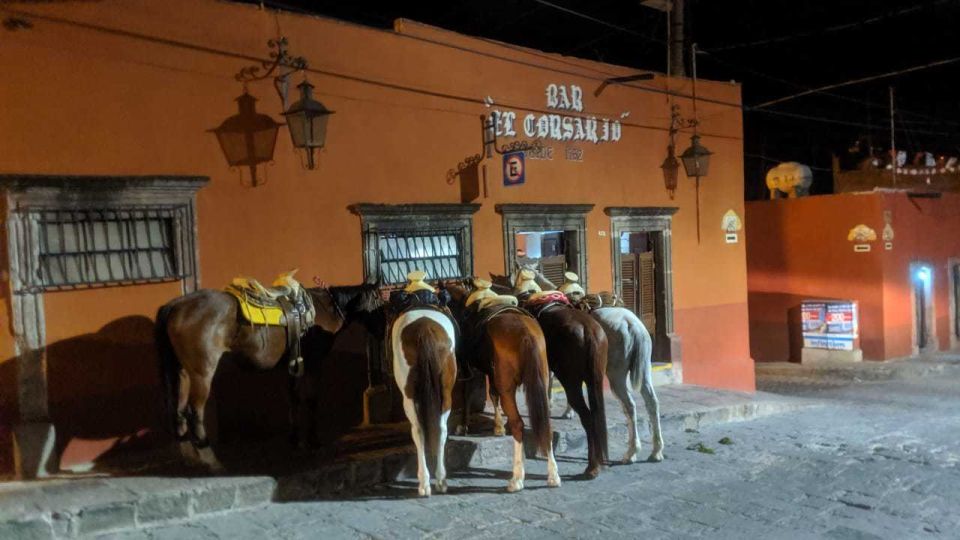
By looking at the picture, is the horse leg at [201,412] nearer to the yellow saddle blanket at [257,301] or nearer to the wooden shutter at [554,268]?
the yellow saddle blanket at [257,301]

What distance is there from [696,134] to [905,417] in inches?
227

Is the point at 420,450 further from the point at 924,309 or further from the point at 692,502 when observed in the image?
the point at 924,309

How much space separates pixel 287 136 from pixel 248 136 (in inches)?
18.8

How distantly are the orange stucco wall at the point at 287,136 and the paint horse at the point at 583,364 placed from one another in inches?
113

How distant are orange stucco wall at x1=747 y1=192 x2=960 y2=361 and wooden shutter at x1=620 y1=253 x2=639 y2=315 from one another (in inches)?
308

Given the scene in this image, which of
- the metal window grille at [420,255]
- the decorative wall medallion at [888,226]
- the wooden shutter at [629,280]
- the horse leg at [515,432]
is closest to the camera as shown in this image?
the horse leg at [515,432]

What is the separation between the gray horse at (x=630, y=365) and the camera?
8375 millimetres

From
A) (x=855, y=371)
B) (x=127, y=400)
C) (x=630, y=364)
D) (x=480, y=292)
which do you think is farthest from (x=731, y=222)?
(x=127, y=400)

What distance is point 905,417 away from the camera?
11.9 meters

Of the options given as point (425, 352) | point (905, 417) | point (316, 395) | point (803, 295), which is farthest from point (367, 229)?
point (803, 295)

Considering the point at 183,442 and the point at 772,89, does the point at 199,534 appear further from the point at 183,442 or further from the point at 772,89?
the point at 772,89

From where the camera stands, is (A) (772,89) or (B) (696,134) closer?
(B) (696,134)

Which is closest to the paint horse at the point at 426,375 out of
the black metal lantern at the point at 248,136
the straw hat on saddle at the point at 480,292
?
the straw hat on saddle at the point at 480,292

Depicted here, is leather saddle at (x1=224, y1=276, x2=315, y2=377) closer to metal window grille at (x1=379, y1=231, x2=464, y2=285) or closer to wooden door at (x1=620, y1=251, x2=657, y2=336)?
metal window grille at (x1=379, y1=231, x2=464, y2=285)
